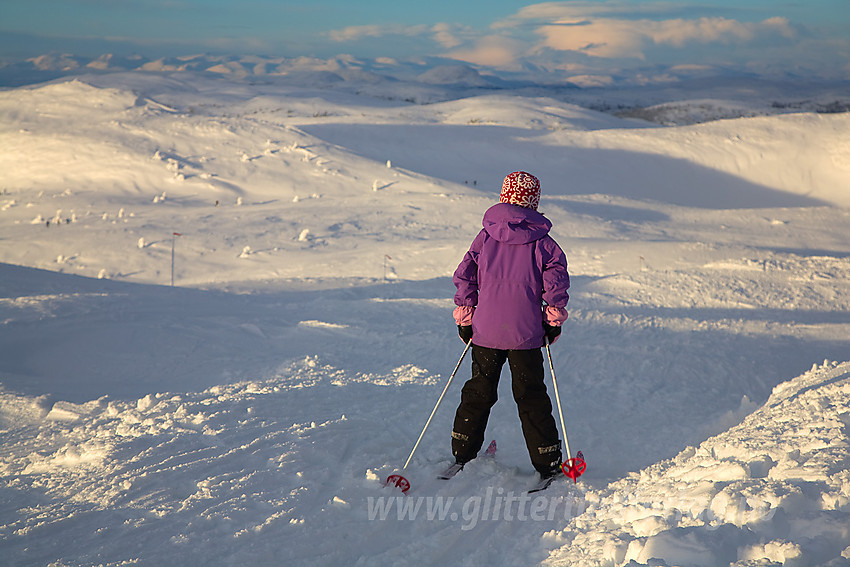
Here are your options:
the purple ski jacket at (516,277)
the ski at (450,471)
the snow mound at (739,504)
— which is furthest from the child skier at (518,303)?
the snow mound at (739,504)

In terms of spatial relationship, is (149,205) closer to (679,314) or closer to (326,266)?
(326,266)

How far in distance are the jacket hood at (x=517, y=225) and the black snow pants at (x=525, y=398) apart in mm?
630

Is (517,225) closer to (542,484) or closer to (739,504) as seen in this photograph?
(542,484)

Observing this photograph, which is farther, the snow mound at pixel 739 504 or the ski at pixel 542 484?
the ski at pixel 542 484

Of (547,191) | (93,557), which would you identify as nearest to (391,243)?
(547,191)

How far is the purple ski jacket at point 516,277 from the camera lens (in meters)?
3.54

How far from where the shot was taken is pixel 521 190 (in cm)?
363

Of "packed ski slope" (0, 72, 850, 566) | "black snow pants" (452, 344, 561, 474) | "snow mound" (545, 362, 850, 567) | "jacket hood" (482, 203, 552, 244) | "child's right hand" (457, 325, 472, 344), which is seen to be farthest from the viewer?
"child's right hand" (457, 325, 472, 344)

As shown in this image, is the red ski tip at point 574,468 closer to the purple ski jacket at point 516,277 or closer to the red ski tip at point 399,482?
the purple ski jacket at point 516,277

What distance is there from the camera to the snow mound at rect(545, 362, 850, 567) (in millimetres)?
2416

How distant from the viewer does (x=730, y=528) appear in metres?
2.54

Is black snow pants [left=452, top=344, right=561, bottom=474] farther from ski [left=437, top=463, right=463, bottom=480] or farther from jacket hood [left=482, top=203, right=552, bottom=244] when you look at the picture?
jacket hood [left=482, top=203, right=552, bottom=244]

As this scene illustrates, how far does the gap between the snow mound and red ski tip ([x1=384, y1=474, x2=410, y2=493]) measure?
0.86 m

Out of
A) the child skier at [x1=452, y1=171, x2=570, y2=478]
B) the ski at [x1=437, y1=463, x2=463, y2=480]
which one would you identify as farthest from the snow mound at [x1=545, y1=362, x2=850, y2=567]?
the ski at [x1=437, y1=463, x2=463, y2=480]
